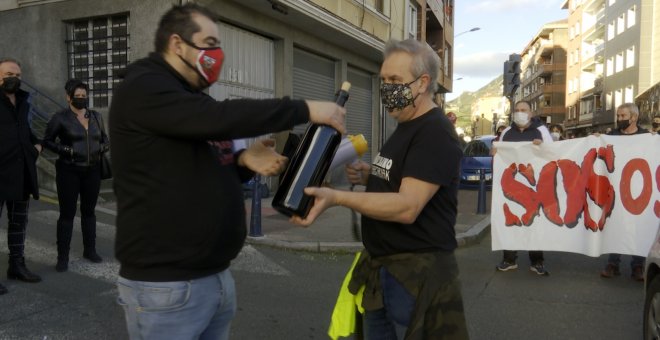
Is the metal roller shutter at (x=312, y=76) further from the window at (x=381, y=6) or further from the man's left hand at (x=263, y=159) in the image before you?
the man's left hand at (x=263, y=159)

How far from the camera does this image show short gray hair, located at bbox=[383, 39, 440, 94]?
2279mm

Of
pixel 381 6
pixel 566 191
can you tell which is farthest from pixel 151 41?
pixel 381 6

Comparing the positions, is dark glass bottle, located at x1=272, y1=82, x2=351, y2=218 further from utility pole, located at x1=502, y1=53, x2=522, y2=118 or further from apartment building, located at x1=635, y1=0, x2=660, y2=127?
apartment building, located at x1=635, y1=0, x2=660, y2=127

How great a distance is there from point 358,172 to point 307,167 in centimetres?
81

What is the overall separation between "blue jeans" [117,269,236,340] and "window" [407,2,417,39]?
20325mm

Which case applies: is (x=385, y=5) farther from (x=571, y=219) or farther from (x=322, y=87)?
(x=571, y=219)

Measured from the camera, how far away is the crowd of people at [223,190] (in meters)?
1.71

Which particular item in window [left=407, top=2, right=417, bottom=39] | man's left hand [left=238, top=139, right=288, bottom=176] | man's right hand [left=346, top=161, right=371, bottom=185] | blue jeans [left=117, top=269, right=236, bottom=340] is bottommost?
blue jeans [left=117, top=269, right=236, bottom=340]

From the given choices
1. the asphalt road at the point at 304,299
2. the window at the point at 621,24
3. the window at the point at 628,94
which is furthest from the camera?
→ the window at the point at 621,24

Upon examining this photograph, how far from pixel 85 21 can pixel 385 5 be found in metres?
10.1

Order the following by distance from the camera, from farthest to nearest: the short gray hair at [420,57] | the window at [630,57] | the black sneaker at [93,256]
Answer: the window at [630,57] < the black sneaker at [93,256] < the short gray hair at [420,57]

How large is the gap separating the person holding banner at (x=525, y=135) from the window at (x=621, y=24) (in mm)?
46239

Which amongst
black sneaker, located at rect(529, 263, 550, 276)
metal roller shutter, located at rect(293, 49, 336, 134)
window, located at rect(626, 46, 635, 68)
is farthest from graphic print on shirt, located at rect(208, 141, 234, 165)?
window, located at rect(626, 46, 635, 68)

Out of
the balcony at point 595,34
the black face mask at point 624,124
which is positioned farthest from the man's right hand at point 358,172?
the balcony at point 595,34
